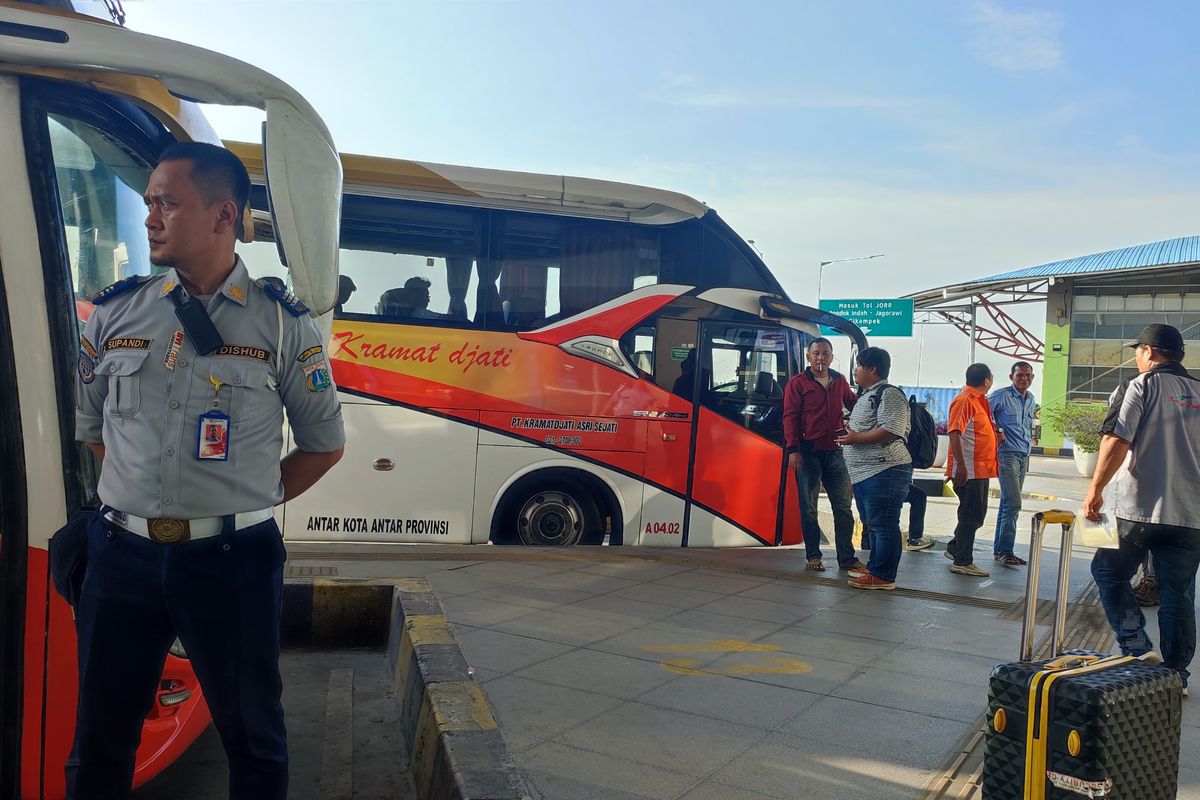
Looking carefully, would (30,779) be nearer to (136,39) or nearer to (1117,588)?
(136,39)

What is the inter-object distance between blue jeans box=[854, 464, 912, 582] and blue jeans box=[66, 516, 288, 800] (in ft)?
17.5

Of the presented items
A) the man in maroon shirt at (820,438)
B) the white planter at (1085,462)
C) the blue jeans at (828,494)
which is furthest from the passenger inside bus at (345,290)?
the white planter at (1085,462)

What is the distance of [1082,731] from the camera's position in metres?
2.69

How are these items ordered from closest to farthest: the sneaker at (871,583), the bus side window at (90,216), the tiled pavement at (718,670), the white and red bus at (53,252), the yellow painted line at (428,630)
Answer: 1. the white and red bus at (53,252)
2. the bus side window at (90,216)
3. the tiled pavement at (718,670)
4. the yellow painted line at (428,630)
5. the sneaker at (871,583)

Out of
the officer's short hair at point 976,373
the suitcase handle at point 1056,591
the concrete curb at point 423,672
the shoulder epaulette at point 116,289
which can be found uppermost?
the shoulder epaulette at point 116,289

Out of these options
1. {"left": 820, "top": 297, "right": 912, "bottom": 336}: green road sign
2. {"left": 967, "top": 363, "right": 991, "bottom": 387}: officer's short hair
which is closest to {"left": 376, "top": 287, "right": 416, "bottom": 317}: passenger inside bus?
{"left": 967, "top": 363, "right": 991, "bottom": 387}: officer's short hair

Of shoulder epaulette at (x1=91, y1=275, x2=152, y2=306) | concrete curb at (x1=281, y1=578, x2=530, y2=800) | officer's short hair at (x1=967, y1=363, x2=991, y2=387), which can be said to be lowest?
concrete curb at (x1=281, y1=578, x2=530, y2=800)

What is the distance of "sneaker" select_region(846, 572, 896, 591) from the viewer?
721 centimetres

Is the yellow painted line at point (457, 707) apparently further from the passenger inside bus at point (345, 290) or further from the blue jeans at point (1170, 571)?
the passenger inside bus at point (345, 290)

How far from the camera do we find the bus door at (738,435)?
8.79 m

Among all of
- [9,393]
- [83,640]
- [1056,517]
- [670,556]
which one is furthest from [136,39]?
[670,556]

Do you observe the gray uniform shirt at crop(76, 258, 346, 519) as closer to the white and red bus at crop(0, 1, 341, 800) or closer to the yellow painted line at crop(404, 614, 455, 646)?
the white and red bus at crop(0, 1, 341, 800)

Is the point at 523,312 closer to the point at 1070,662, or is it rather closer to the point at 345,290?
the point at 345,290

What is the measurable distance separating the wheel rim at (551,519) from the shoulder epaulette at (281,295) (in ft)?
20.5
